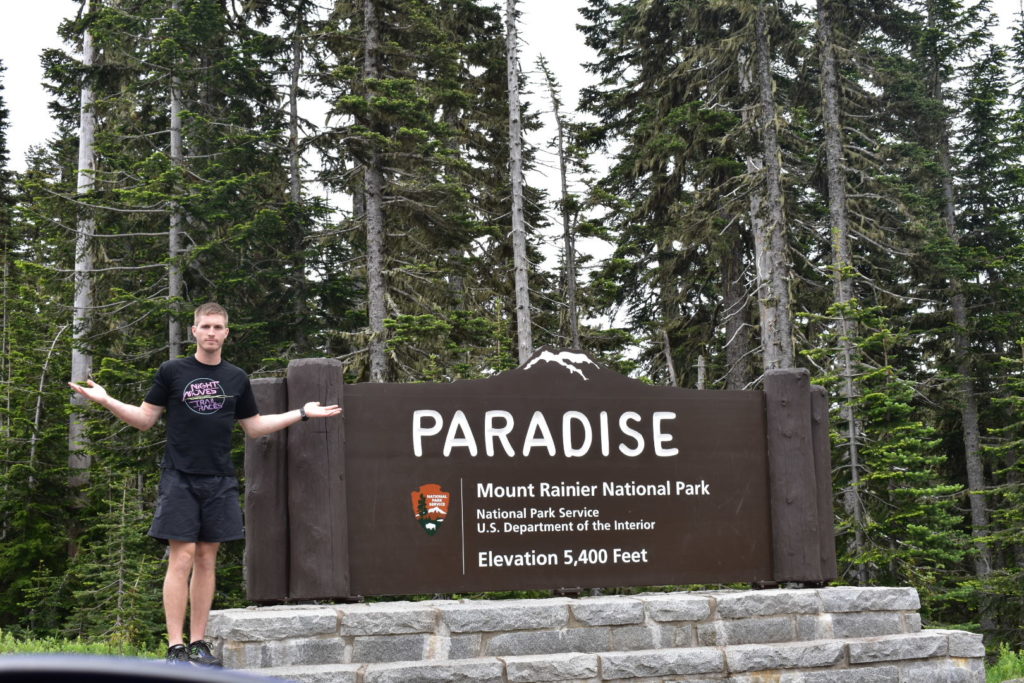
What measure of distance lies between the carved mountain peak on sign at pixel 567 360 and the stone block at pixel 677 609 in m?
1.57

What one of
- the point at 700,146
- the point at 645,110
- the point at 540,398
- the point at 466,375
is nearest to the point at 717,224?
the point at 700,146

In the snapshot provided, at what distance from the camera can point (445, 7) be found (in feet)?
81.6

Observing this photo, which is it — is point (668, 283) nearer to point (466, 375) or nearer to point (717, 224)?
point (717, 224)

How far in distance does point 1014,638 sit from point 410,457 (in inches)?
721

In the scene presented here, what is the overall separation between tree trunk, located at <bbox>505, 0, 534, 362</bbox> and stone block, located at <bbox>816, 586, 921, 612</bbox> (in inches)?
465

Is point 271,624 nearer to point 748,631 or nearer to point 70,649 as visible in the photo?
point 748,631

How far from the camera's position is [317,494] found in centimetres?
629

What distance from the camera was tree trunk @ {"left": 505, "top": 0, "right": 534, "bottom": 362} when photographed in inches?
733

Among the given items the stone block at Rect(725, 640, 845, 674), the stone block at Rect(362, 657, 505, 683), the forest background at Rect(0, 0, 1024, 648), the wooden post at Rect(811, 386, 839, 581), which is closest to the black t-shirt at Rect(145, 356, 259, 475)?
the stone block at Rect(362, 657, 505, 683)

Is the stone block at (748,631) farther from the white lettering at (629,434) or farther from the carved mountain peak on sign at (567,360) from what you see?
the carved mountain peak on sign at (567,360)

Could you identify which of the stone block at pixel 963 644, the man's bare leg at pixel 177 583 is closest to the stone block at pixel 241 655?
the man's bare leg at pixel 177 583

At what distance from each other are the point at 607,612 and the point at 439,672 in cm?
115

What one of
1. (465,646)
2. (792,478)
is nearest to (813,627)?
(792,478)

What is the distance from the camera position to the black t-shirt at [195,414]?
17.9 ft
